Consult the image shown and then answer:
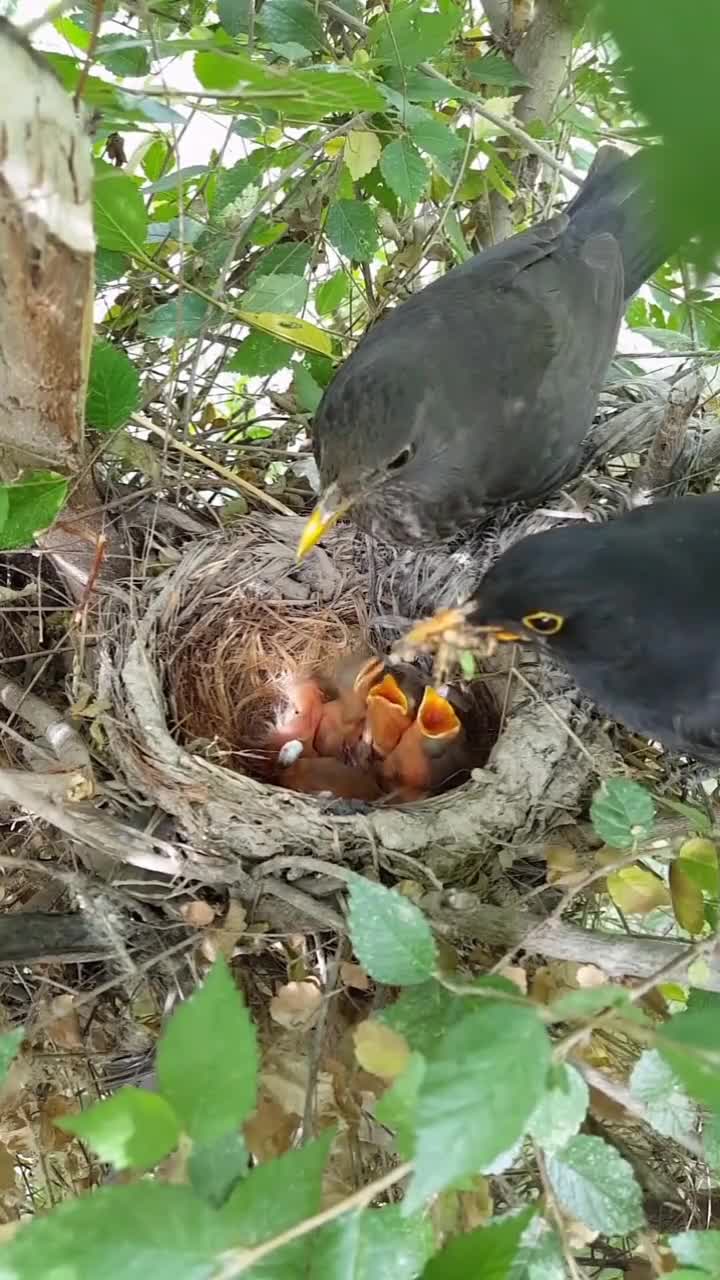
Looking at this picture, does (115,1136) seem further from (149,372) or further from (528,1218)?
(149,372)

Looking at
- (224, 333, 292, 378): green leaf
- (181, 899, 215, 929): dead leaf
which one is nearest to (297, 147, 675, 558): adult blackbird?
(224, 333, 292, 378): green leaf

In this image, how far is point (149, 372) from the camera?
1837 millimetres

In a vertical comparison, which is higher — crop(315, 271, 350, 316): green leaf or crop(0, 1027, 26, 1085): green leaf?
crop(315, 271, 350, 316): green leaf

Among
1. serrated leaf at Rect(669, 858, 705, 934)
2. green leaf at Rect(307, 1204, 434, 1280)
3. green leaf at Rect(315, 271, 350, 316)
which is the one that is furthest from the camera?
green leaf at Rect(315, 271, 350, 316)

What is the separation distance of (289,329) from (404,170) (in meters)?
0.31

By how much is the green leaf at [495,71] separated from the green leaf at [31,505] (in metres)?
1.08

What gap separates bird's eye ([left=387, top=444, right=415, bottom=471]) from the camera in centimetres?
175

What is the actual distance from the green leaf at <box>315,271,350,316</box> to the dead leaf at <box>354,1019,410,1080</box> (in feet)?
4.50

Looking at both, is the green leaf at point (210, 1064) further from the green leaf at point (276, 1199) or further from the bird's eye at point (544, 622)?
the bird's eye at point (544, 622)

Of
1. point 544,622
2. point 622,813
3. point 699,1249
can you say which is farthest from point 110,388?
point 699,1249

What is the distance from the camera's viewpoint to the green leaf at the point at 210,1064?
0.74m

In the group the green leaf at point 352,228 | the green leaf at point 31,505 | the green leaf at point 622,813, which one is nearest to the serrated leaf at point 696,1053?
the green leaf at point 622,813

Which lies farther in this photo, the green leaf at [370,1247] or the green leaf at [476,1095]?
the green leaf at [370,1247]

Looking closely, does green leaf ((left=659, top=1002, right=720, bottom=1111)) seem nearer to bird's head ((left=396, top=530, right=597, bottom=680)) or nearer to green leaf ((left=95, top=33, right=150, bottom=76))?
bird's head ((left=396, top=530, right=597, bottom=680))
